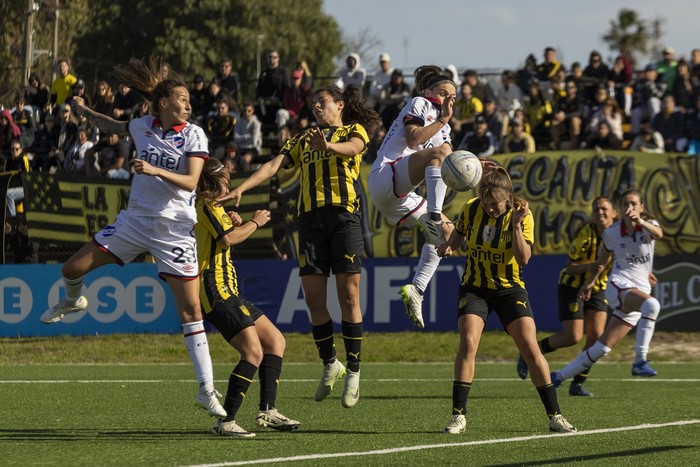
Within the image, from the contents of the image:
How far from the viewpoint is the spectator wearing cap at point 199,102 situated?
23.4 metres

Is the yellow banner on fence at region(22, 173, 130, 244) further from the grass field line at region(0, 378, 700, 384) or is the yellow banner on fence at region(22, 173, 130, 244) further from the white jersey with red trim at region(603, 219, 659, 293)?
the white jersey with red trim at region(603, 219, 659, 293)

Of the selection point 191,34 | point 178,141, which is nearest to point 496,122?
point 178,141

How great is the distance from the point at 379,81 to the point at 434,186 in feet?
47.0

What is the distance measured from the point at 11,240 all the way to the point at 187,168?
11.7m

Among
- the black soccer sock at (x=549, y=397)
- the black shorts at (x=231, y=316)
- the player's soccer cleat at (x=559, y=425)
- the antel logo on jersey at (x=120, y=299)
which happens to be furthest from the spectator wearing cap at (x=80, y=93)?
the player's soccer cleat at (x=559, y=425)

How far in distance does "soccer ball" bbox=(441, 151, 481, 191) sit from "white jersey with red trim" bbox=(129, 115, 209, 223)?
2.12 meters

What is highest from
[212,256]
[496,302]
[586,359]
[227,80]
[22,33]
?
[22,33]

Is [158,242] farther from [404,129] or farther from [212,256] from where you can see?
[404,129]

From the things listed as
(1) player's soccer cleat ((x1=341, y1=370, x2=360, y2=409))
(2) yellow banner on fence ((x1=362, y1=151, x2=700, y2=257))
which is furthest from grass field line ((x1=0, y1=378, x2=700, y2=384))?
(2) yellow banner on fence ((x1=362, y1=151, x2=700, y2=257))

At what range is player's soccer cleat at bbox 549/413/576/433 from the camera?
909 cm

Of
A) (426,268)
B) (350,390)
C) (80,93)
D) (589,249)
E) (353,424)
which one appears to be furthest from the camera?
(80,93)

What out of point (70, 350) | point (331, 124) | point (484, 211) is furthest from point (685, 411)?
point (70, 350)

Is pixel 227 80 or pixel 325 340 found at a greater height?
pixel 227 80

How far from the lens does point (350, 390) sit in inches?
386
